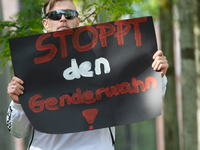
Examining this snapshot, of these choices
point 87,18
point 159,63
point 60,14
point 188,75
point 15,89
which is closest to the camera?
point 15,89

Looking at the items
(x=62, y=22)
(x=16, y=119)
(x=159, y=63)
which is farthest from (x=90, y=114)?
(x=62, y=22)

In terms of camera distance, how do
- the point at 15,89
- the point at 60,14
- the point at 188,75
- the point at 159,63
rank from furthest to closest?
the point at 188,75 < the point at 60,14 < the point at 159,63 < the point at 15,89

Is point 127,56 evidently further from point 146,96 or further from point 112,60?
point 146,96

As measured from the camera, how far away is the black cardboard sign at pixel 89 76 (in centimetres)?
212

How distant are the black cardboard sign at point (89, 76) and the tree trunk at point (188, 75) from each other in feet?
11.0

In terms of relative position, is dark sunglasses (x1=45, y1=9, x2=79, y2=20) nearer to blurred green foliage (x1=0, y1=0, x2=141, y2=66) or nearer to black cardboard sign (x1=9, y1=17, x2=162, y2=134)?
black cardboard sign (x1=9, y1=17, x2=162, y2=134)

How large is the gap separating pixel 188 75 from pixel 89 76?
3.66 m

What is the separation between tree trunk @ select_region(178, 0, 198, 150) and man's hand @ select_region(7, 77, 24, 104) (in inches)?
153

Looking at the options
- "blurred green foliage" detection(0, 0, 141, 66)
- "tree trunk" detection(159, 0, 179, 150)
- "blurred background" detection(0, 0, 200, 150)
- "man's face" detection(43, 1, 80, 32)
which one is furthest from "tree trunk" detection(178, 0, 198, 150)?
"man's face" detection(43, 1, 80, 32)

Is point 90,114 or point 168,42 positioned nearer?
point 90,114

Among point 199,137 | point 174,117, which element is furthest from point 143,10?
point 199,137

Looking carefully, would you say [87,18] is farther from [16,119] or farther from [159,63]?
[16,119]

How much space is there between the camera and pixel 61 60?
7.22ft

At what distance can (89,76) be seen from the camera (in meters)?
2.18
